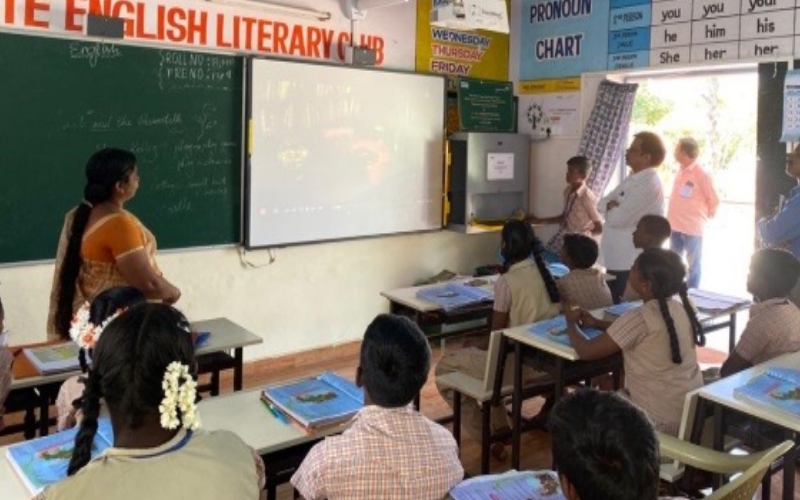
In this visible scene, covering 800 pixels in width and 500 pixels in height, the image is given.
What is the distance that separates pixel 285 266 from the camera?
16.5 feet

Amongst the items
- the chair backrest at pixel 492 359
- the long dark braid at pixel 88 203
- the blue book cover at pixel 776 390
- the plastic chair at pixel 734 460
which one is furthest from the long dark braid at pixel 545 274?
the long dark braid at pixel 88 203

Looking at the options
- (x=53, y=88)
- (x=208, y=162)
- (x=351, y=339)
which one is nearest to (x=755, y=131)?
(x=351, y=339)

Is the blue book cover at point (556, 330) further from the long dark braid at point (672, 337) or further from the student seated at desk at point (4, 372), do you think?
the student seated at desk at point (4, 372)

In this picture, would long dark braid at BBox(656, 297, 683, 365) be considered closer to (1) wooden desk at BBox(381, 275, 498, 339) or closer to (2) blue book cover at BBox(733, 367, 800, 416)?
(2) blue book cover at BBox(733, 367, 800, 416)

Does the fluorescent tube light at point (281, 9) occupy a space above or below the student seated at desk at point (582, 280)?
above

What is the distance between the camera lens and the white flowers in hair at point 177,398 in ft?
4.27

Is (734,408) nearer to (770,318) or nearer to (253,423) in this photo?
(770,318)

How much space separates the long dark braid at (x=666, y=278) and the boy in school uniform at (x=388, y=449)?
1251 mm

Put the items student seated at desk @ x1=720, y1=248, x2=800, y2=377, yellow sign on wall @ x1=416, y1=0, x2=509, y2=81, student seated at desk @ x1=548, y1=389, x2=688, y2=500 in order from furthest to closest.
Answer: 1. yellow sign on wall @ x1=416, y1=0, x2=509, y2=81
2. student seated at desk @ x1=720, y1=248, x2=800, y2=377
3. student seated at desk @ x1=548, y1=389, x2=688, y2=500

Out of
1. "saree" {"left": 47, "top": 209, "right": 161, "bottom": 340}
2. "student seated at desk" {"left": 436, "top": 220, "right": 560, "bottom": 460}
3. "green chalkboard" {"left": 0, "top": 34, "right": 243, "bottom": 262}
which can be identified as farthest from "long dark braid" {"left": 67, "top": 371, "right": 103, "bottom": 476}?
"green chalkboard" {"left": 0, "top": 34, "right": 243, "bottom": 262}

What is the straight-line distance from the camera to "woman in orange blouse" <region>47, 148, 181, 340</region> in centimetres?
282

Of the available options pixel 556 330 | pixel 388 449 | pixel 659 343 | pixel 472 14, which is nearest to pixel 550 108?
pixel 472 14

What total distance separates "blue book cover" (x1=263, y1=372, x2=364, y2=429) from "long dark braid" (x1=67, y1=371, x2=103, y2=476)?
0.68 metres

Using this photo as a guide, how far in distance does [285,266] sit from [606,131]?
102 inches
